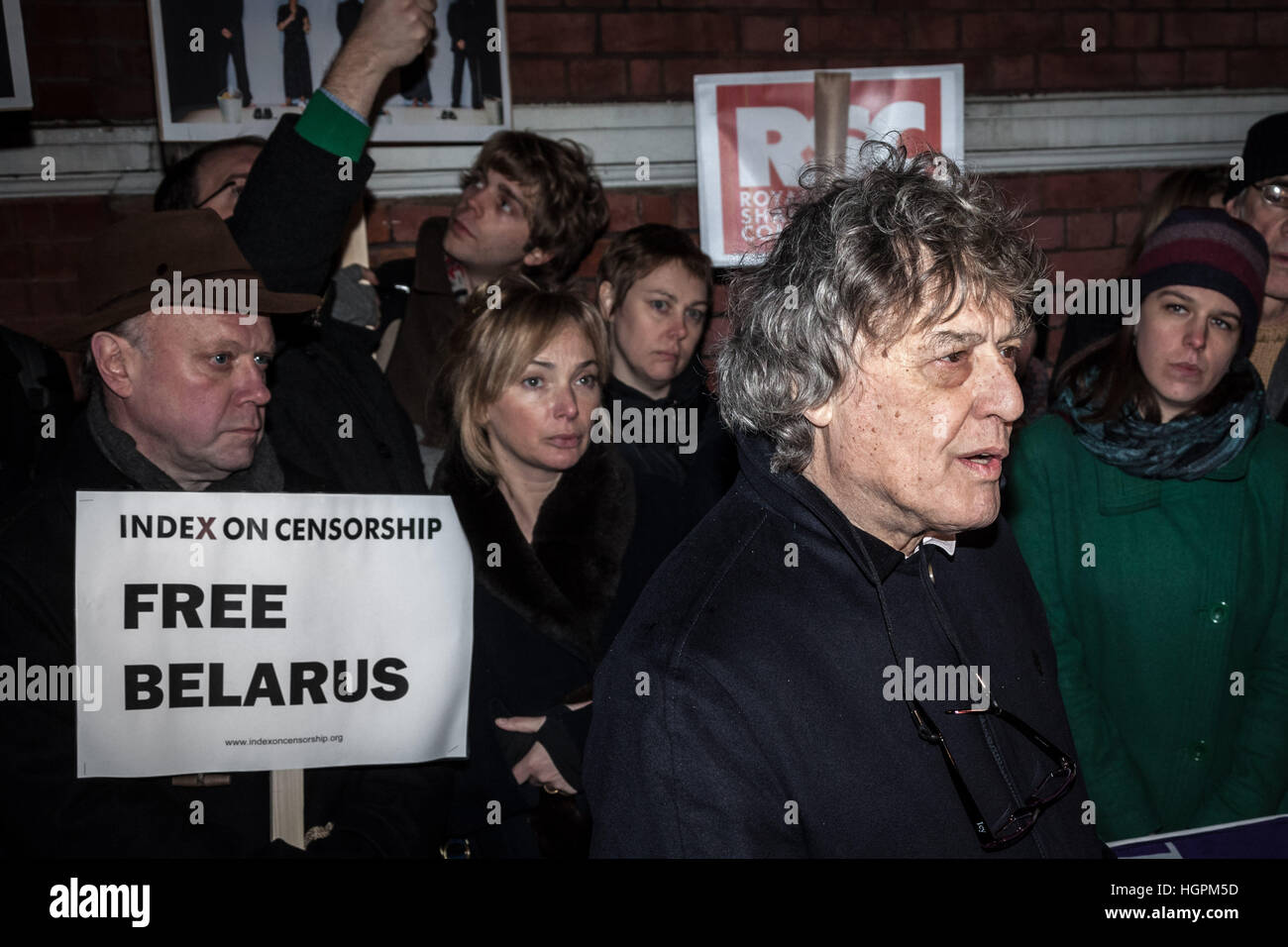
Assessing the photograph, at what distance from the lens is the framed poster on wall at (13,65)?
3.37 metres

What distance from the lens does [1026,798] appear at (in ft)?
5.27

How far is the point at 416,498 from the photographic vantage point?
2410 mm

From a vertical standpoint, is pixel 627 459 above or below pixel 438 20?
below

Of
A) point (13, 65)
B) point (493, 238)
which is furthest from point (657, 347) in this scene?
point (13, 65)

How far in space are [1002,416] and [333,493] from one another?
1.43 meters

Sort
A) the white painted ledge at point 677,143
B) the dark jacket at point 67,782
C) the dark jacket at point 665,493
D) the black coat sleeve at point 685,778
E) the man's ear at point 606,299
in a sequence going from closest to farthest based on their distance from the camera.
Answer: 1. the black coat sleeve at point 685,778
2. the dark jacket at point 67,782
3. the dark jacket at point 665,493
4. the man's ear at point 606,299
5. the white painted ledge at point 677,143

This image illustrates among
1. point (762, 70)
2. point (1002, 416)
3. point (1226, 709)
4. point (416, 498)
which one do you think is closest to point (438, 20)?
point (762, 70)

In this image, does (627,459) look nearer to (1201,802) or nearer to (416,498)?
(416,498)

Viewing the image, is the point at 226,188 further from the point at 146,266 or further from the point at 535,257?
the point at 535,257

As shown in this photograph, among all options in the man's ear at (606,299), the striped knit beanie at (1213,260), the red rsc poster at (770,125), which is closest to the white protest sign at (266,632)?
the man's ear at (606,299)

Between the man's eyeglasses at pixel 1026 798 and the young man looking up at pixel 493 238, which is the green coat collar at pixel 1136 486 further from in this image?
the young man looking up at pixel 493 238

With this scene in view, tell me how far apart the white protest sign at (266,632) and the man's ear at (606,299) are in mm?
1290

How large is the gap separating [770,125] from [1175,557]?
2.39 meters

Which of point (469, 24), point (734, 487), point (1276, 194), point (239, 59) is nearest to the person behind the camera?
point (734, 487)
